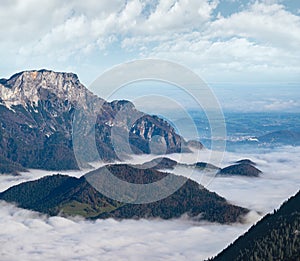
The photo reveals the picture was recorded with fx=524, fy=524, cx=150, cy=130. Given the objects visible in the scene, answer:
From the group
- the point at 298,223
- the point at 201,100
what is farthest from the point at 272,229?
the point at 201,100

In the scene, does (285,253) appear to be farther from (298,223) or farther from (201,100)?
(201,100)

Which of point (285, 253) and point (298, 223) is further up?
point (298, 223)

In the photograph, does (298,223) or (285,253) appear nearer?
(285,253)

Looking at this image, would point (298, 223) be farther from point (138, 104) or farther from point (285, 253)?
point (138, 104)

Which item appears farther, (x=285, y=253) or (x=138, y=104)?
(x=138, y=104)

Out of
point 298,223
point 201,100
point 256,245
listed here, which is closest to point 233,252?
point 256,245

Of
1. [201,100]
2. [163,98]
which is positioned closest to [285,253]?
[201,100]

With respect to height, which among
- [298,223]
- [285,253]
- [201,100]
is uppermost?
[201,100]

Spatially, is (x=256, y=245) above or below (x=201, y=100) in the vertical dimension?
below
